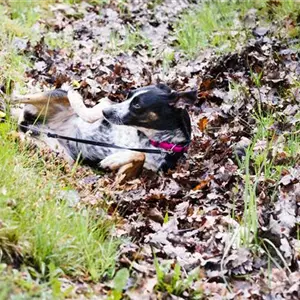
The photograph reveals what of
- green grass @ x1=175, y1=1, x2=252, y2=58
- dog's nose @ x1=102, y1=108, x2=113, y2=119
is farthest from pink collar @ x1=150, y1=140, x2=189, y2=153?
green grass @ x1=175, y1=1, x2=252, y2=58

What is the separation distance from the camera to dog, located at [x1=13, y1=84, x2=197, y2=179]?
588 centimetres

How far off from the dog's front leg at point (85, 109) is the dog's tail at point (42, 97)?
75 mm

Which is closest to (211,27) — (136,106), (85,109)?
(85,109)

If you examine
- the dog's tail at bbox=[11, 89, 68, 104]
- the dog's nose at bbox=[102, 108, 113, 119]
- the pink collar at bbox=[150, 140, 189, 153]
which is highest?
the dog's tail at bbox=[11, 89, 68, 104]

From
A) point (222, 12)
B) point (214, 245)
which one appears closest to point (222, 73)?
point (222, 12)

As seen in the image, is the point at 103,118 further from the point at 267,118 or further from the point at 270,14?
the point at 270,14

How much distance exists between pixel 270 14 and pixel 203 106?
2.96 meters

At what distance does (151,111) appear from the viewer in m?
5.95

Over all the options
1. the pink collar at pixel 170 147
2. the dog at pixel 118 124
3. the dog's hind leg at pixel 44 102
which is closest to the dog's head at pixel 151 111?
the dog at pixel 118 124

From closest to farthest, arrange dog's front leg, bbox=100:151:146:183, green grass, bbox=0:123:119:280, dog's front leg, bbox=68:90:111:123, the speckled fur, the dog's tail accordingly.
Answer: green grass, bbox=0:123:119:280
dog's front leg, bbox=100:151:146:183
the speckled fur
the dog's tail
dog's front leg, bbox=68:90:111:123

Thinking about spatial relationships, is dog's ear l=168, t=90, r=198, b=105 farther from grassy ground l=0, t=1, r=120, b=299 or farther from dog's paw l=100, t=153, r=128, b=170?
grassy ground l=0, t=1, r=120, b=299

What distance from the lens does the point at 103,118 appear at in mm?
6262

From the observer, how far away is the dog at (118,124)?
19.3 feet

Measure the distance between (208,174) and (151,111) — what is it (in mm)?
943
